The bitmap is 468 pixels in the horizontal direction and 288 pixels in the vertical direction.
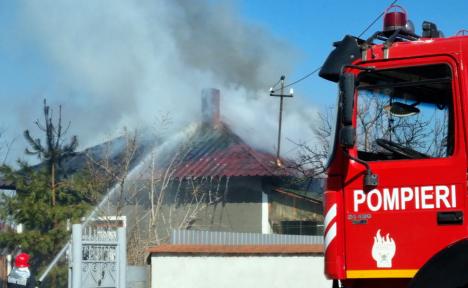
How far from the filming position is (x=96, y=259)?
8.80 m

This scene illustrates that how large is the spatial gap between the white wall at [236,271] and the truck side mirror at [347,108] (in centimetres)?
631

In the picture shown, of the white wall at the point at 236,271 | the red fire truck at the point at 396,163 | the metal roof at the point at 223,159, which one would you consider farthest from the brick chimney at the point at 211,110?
the red fire truck at the point at 396,163

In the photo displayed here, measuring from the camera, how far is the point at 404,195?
17.5ft

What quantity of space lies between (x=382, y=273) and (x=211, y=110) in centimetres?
1532

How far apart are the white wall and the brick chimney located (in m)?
8.54

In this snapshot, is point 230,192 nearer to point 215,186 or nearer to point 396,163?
point 215,186

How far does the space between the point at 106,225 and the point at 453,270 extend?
9.96 metres

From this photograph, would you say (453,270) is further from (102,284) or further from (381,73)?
(102,284)

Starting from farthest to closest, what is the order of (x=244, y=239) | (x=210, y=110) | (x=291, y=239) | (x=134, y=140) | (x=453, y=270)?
1. (x=210, y=110)
2. (x=134, y=140)
3. (x=291, y=239)
4. (x=244, y=239)
5. (x=453, y=270)

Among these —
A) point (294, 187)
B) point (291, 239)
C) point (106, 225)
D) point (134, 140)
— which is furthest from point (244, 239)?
point (294, 187)

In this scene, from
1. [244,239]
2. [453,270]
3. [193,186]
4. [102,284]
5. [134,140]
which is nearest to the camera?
[453,270]

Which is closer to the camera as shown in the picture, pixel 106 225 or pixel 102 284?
pixel 102 284

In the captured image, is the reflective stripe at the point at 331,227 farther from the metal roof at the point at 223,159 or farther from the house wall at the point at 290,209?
the house wall at the point at 290,209

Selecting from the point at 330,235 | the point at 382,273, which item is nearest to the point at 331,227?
the point at 330,235
